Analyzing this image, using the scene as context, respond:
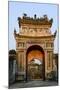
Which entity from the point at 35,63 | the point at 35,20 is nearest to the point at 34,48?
the point at 35,63

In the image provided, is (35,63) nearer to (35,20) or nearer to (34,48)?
(34,48)

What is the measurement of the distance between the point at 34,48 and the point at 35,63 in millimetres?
201

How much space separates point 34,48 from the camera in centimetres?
330

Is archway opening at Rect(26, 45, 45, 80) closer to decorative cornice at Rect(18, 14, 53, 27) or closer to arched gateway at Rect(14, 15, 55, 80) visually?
arched gateway at Rect(14, 15, 55, 80)

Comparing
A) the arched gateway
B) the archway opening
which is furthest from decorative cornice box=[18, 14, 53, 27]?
the archway opening

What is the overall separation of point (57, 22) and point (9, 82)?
1.02m

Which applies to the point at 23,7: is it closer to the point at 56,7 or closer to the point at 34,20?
the point at 34,20

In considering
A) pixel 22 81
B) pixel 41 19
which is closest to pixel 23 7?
pixel 41 19

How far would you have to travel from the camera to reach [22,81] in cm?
323

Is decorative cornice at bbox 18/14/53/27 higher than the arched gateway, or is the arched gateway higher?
decorative cornice at bbox 18/14/53/27

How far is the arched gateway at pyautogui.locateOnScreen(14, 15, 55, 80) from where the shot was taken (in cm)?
323

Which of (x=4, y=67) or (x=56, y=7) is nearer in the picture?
(x=4, y=67)

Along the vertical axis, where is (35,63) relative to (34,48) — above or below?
below

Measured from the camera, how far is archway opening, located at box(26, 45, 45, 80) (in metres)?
3.27
